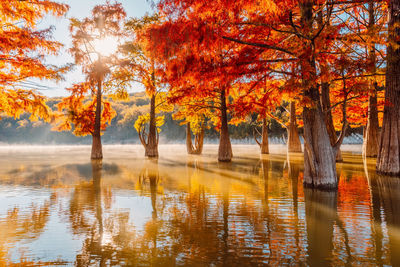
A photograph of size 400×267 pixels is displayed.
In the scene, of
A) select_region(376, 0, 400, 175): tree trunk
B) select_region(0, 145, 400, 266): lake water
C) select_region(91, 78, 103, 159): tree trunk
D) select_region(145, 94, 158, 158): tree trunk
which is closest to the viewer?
select_region(0, 145, 400, 266): lake water

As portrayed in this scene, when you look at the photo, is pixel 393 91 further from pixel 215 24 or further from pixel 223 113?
pixel 223 113

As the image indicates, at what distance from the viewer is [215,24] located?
25.5ft

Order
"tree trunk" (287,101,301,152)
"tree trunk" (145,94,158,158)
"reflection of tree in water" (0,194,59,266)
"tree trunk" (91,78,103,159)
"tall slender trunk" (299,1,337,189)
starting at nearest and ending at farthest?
"reflection of tree in water" (0,194,59,266) → "tall slender trunk" (299,1,337,189) → "tree trunk" (91,78,103,159) → "tree trunk" (145,94,158,158) → "tree trunk" (287,101,301,152)

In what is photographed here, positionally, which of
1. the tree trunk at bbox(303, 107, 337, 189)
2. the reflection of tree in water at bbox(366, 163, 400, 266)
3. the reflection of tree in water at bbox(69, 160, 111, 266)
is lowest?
the reflection of tree in water at bbox(69, 160, 111, 266)

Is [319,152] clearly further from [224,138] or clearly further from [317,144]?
[224,138]

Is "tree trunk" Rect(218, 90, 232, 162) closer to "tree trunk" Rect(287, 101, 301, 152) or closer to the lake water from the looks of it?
"tree trunk" Rect(287, 101, 301, 152)

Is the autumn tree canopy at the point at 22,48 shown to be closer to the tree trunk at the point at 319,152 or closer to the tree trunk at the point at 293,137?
the tree trunk at the point at 319,152

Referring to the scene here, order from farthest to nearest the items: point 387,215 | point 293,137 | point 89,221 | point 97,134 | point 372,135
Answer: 1. point 293,137
2. point 97,134
3. point 372,135
4. point 387,215
5. point 89,221

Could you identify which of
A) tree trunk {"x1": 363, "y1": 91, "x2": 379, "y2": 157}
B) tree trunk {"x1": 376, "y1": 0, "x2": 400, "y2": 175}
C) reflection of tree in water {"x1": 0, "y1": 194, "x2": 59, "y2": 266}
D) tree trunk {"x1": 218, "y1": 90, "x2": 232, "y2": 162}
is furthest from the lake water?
tree trunk {"x1": 363, "y1": 91, "x2": 379, "y2": 157}

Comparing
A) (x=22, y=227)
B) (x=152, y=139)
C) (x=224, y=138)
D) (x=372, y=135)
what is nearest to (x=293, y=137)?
(x=372, y=135)

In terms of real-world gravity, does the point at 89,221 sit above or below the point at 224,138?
below

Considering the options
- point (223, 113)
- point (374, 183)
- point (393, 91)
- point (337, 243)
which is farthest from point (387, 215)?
point (223, 113)

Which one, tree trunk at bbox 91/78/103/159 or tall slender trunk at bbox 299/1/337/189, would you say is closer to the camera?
tall slender trunk at bbox 299/1/337/189

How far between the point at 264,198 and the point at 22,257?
5.76 meters
